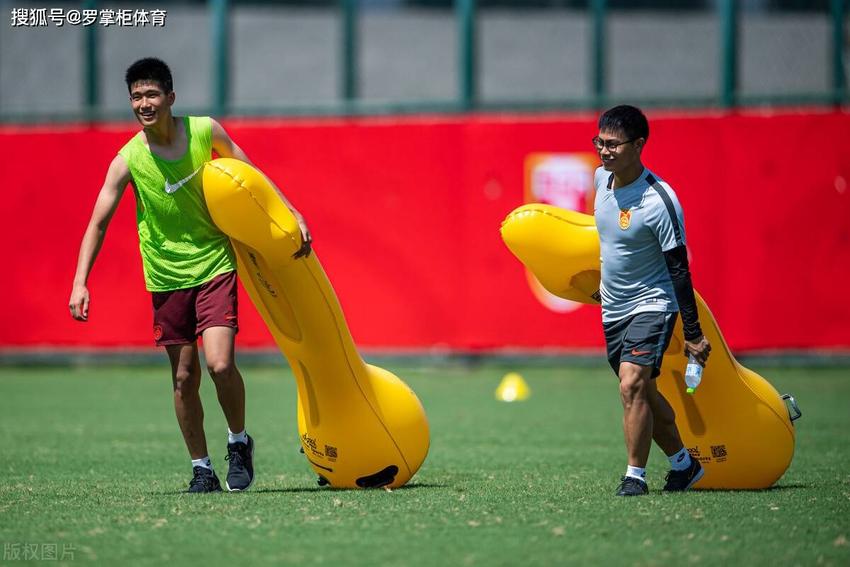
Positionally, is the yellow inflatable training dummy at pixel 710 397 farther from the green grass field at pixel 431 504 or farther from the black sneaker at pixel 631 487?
the black sneaker at pixel 631 487

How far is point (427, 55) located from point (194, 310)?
18.3 meters

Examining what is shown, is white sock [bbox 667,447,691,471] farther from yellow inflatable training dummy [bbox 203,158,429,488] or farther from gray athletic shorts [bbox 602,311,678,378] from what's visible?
yellow inflatable training dummy [bbox 203,158,429,488]

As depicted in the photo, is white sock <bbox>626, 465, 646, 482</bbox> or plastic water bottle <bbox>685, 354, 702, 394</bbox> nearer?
plastic water bottle <bbox>685, 354, 702, 394</bbox>

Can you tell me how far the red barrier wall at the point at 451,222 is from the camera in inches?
523

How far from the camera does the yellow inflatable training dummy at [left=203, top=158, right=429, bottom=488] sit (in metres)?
6.48

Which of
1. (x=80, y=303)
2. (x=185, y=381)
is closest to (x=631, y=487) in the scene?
(x=185, y=381)

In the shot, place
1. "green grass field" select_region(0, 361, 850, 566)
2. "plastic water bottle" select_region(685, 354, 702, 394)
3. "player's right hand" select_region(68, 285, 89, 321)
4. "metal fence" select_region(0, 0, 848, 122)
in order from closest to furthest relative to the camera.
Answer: "green grass field" select_region(0, 361, 850, 566)
"plastic water bottle" select_region(685, 354, 702, 394)
"player's right hand" select_region(68, 285, 89, 321)
"metal fence" select_region(0, 0, 848, 122)

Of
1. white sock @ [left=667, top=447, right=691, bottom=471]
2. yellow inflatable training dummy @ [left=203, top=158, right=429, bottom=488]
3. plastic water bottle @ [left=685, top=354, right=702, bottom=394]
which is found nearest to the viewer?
plastic water bottle @ [left=685, top=354, right=702, bottom=394]

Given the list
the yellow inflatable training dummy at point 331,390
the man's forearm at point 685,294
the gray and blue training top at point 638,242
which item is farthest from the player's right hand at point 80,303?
the man's forearm at point 685,294

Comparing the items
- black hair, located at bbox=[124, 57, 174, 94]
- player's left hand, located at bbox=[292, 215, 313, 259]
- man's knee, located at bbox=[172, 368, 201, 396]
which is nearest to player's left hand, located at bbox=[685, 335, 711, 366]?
player's left hand, located at bbox=[292, 215, 313, 259]

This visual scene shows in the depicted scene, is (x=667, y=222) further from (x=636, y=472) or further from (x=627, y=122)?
(x=636, y=472)

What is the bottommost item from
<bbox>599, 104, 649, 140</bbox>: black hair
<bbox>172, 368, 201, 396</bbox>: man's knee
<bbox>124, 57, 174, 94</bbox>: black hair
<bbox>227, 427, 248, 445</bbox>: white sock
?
<bbox>227, 427, 248, 445</bbox>: white sock

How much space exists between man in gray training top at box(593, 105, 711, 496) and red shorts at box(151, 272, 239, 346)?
1809mm

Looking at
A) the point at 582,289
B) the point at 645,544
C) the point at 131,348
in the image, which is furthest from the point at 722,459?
the point at 131,348
